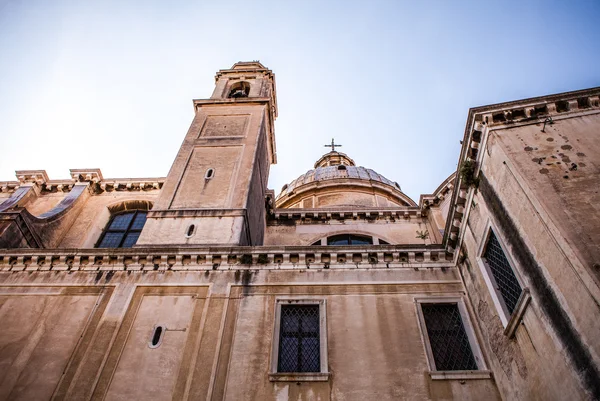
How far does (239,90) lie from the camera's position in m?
23.1

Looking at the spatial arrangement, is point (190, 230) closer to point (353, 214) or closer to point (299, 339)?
point (299, 339)

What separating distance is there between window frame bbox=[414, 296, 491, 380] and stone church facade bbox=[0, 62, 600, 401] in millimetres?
28

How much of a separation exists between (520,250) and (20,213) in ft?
46.9

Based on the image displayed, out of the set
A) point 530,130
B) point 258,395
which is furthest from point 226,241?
point 530,130

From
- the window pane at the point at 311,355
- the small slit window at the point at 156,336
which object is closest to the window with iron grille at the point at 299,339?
the window pane at the point at 311,355

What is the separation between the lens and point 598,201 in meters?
7.43

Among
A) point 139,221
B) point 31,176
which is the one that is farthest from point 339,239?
point 31,176

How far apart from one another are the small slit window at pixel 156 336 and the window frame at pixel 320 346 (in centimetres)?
253

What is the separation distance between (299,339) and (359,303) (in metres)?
1.63

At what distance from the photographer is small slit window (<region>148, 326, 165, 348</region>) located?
977 cm

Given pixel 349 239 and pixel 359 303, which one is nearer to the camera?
pixel 359 303

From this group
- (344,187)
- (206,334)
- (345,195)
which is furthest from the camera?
(344,187)

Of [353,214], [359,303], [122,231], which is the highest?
[353,214]

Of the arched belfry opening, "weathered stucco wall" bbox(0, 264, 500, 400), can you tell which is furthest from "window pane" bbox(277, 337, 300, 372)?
the arched belfry opening
